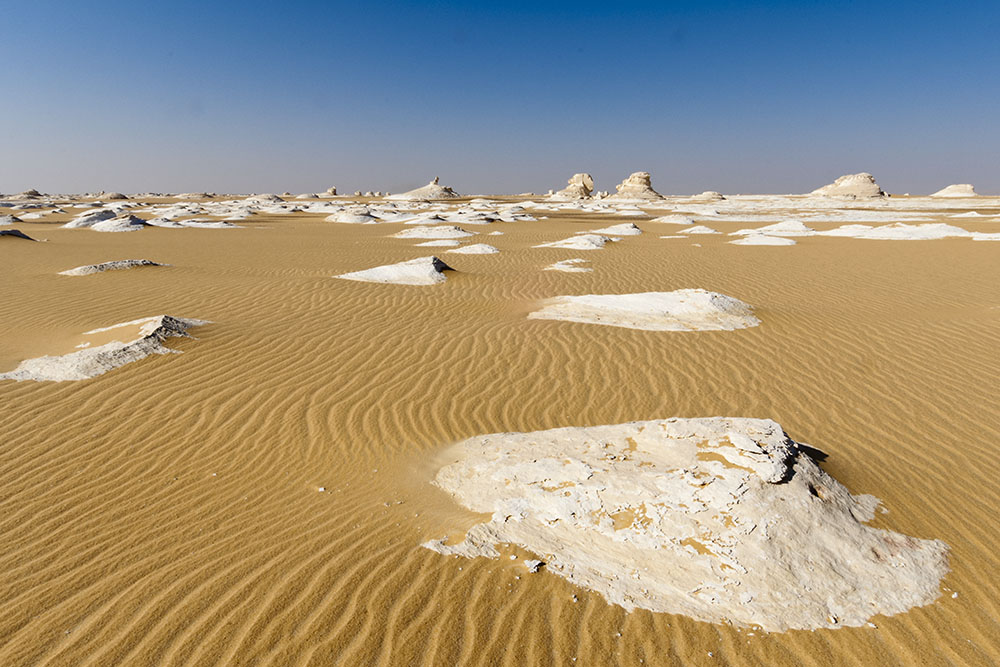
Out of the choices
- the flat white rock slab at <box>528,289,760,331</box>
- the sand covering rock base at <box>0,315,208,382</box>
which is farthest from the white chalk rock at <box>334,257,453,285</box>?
the sand covering rock base at <box>0,315,208,382</box>

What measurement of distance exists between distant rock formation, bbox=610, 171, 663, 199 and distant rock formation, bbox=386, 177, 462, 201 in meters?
26.2

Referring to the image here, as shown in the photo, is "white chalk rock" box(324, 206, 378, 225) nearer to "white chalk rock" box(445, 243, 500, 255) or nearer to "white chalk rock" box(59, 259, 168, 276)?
"white chalk rock" box(445, 243, 500, 255)

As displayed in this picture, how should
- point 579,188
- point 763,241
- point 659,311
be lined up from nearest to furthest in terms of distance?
point 659,311 → point 763,241 → point 579,188

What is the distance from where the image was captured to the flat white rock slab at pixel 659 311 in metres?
9.33

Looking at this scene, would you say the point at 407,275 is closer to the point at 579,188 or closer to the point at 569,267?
the point at 569,267

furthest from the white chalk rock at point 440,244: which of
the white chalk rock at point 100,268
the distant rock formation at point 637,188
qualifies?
the distant rock formation at point 637,188

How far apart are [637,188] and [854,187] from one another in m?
32.3

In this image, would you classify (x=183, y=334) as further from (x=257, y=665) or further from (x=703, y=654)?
(x=703, y=654)

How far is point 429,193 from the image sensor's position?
7938 centimetres

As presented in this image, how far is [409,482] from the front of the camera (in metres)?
4.43

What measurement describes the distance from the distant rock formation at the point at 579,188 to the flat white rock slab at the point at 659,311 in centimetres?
7794

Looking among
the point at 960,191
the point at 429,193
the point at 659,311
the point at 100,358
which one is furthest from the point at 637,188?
the point at 100,358

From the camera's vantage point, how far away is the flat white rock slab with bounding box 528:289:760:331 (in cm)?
933

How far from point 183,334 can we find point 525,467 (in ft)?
20.1
